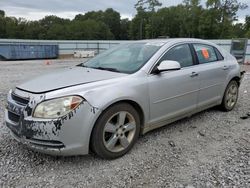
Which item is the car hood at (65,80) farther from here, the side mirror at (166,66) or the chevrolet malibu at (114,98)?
the side mirror at (166,66)

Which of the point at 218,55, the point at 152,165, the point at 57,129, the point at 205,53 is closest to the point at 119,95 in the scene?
the point at 57,129

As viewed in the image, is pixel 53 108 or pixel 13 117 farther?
pixel 13 117

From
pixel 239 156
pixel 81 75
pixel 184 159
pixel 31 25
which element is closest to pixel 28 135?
pixel 81 75

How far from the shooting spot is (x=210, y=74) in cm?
444

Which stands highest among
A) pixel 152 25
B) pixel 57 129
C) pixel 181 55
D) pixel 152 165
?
pixel 152 25

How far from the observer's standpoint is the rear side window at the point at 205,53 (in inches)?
173

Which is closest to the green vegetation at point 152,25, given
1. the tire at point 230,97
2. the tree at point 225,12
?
the tree at point 225,12

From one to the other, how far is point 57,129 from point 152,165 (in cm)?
124

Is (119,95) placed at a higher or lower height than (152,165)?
higher

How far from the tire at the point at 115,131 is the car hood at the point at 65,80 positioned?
449 mm

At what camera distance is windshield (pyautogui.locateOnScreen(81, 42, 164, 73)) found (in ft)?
11.8

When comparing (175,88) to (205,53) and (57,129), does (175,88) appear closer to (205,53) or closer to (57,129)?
(205,53)

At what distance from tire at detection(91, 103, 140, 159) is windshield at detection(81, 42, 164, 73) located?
0.63 m

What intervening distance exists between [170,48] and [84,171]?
A: 2211mm
